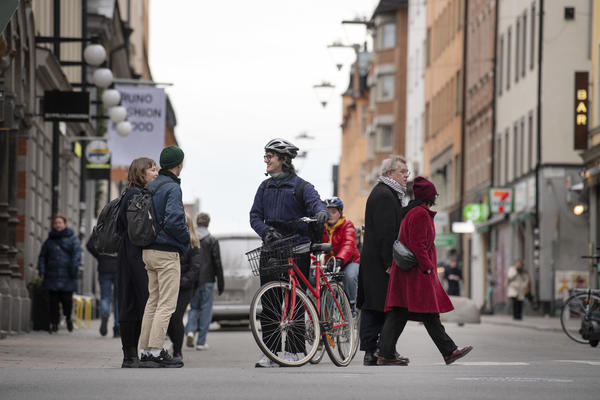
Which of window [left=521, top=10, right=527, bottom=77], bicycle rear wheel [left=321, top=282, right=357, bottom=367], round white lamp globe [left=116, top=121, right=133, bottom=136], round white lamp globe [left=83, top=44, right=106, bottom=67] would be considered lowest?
bicycle rear wheel [left=321, top=282, right=357, bottom=367]

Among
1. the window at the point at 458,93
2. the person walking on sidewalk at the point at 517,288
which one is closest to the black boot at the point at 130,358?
the person walking on sidewalk at the point at 517,288

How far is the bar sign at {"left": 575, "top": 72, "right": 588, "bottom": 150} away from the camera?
40938 millimetres

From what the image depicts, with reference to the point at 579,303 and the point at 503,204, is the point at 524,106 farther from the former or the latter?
the point at 579,303

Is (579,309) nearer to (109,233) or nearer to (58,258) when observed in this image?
(58,258)

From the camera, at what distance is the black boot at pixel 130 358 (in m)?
14.3

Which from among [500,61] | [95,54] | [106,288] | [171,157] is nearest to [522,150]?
[500,61]

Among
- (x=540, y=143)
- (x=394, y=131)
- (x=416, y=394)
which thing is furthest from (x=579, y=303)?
(x=394, y=131)

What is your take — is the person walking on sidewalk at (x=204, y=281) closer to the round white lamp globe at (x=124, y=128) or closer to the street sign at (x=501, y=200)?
the round white lamp globe at (x=124, y=128)

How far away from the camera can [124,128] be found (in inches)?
1312

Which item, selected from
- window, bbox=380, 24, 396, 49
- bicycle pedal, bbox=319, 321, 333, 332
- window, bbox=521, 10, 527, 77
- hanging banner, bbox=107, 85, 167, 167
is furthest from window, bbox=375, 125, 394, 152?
bicycle pedal, bbox=319, 321, 333, 332

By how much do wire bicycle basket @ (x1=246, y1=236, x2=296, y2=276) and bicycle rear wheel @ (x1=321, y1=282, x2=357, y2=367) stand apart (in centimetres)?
65

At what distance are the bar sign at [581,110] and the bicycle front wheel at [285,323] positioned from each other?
27.9 m

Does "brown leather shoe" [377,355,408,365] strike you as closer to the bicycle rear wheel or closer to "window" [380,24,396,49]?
the bicycle rear wheel

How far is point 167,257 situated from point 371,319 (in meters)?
2.15
